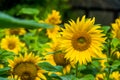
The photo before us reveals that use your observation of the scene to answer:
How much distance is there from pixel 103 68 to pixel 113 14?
7.70 m

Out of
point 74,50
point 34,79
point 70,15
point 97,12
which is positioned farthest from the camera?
point 97,12

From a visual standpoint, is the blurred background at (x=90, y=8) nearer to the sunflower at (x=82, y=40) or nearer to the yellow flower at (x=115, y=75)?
the yellow flower at (x=115, y=75)

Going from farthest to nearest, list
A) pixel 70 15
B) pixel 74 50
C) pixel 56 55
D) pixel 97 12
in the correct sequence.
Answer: pixel 97 12
pixel 70 15
pixel 56 55
pixel 74 50

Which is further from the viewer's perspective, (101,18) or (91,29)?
(101,18)

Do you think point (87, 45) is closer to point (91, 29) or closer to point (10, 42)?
point (91, 29)

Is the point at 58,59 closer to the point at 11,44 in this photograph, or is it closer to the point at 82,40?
the point at 82,40

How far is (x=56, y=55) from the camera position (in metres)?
2.69

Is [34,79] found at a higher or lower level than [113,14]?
lower

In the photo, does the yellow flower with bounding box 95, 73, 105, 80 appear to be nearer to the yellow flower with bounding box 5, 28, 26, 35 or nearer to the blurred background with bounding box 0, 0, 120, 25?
the yellow flower with bounding box 5, 28, 26, 35

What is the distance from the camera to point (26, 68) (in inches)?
91.0

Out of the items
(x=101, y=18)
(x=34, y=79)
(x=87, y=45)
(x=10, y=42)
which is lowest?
(x=34, y=79)

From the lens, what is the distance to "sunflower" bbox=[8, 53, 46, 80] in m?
2.28

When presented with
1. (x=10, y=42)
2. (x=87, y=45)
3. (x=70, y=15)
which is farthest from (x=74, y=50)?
(x=70, y=15)

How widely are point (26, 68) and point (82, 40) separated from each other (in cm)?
36
